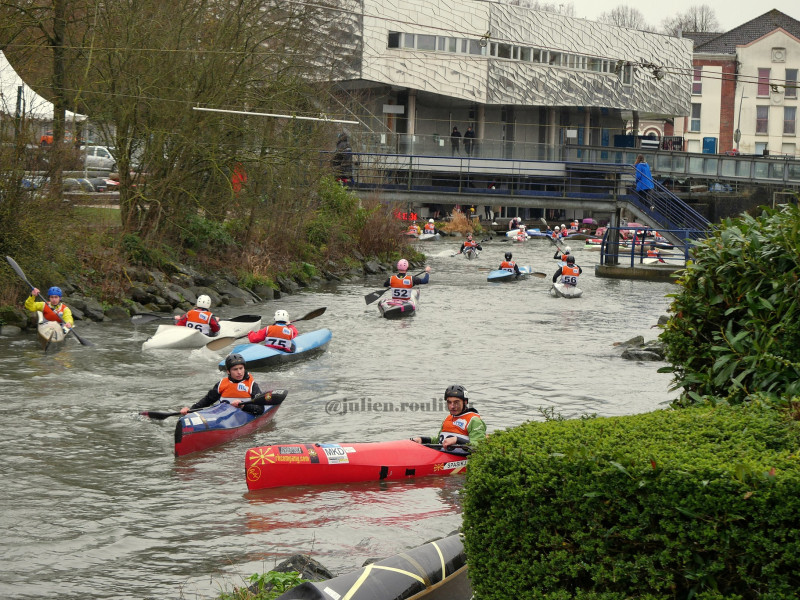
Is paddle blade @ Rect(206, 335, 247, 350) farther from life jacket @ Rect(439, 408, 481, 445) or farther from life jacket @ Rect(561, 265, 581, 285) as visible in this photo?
life jacket @ Rect(561, 265, 581, 285)

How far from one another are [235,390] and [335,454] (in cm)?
241

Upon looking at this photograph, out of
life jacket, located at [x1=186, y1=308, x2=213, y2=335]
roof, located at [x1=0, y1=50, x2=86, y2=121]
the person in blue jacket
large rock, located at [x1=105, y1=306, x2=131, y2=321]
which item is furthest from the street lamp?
life jacket, located at [x1=186, y1=308, x2=213, y2=335]

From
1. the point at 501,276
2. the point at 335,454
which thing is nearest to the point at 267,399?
the point at 335,454

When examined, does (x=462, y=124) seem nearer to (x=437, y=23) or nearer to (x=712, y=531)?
(x=437, y=23)

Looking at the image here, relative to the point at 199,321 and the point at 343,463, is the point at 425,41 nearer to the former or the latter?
the point at 199,321

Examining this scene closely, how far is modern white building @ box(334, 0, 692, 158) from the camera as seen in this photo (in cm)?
4850

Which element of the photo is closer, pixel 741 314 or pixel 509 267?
pixel 741 314

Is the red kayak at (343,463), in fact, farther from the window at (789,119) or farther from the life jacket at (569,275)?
the window at (789,119)

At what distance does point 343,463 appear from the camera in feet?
33.8

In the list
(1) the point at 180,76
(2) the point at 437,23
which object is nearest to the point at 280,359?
(1) the point at 180,76

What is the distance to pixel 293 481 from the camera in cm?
1009

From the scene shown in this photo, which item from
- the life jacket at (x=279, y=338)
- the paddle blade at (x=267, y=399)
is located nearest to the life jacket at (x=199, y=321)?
the life jacket at (x=279, y=338)

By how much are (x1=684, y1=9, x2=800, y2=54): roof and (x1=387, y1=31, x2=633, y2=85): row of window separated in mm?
12658

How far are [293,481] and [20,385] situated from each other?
643 centimetres
